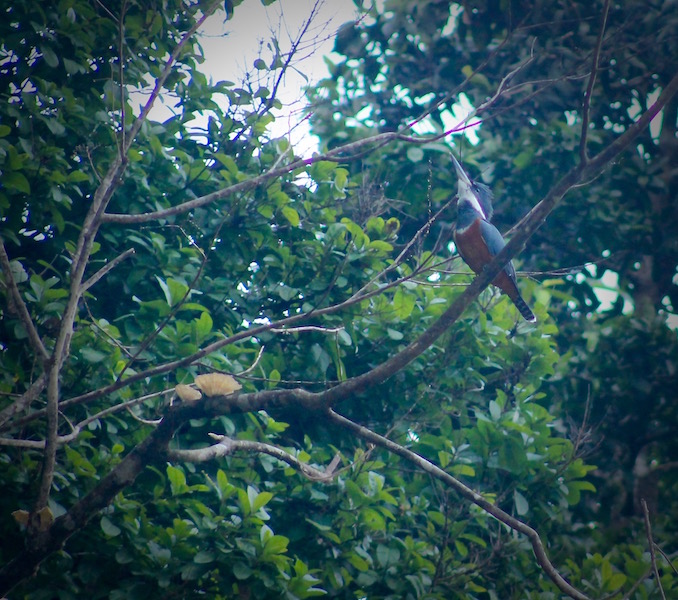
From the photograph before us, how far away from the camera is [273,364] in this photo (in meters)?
4.13

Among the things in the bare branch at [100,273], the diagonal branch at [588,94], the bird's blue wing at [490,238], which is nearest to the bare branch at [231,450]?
the bare branch at [100,273]

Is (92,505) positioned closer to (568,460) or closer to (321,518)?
(321,518)

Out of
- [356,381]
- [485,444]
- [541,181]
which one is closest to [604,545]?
[485,444]

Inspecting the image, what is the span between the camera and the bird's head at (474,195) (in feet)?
16.9

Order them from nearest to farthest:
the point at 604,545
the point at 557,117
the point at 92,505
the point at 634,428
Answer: the point at 92,505
the point at 604,545
the point at 634,428
the point at 557,117

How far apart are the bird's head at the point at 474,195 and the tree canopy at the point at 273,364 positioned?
2.12 ft

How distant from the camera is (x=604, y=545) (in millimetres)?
5363

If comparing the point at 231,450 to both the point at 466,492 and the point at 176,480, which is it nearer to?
the point at 176,480

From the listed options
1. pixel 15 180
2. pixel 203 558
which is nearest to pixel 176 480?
pixel 203 558

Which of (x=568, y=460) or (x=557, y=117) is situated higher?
(x=557, y=117)

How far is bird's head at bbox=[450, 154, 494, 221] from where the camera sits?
16.9 feet

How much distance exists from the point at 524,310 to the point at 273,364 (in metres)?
1.89

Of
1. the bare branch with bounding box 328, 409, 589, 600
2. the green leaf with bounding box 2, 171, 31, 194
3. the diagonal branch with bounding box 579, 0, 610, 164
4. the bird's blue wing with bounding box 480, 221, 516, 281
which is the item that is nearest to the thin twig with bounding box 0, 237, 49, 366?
the green leaf with bounding box 2, 171, 31, 194

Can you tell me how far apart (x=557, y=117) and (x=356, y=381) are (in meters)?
5.21
